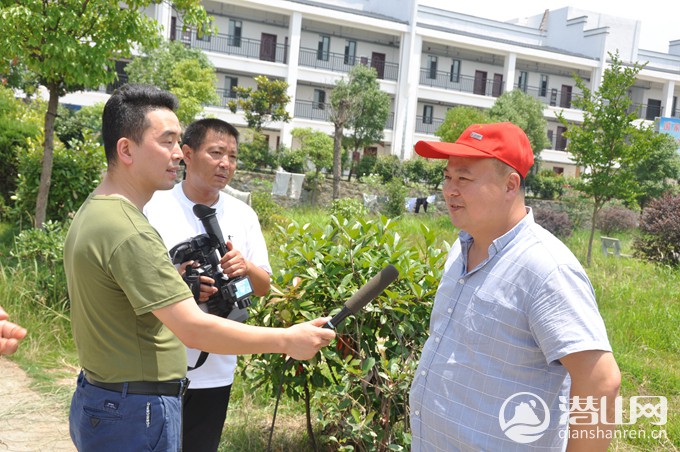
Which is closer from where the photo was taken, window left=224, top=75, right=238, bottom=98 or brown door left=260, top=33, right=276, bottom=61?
window left=224, top=75, right=238, bottom=98

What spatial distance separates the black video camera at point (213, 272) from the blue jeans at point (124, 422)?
61 cm

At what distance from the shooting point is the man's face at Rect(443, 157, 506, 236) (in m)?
2.24

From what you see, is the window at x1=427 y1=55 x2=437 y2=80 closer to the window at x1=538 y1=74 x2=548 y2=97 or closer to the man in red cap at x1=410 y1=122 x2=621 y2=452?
the window at x1=538 y1=74 x2=548 y2=97

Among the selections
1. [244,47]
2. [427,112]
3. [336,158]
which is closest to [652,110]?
[427,112]

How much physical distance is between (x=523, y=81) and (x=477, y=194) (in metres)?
44.7

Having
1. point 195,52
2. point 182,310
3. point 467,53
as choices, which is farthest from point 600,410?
point 467,53

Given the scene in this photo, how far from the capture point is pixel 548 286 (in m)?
2.02

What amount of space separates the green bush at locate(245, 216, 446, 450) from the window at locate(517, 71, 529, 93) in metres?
42.9

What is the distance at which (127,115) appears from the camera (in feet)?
7.52

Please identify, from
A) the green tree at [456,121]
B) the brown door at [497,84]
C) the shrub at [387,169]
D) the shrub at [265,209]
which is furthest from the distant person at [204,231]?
the brown door at [497,84]

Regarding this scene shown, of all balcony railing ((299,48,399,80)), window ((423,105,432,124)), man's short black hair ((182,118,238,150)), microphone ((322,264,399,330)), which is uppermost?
balcony railing ((299,48,399,80))

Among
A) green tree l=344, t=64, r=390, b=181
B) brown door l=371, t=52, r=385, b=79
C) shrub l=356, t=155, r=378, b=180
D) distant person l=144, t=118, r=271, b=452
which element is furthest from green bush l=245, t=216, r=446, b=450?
brown door l=371, t=52, r=385, b=79

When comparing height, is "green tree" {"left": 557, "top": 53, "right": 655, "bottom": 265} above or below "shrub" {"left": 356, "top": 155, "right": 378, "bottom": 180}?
above

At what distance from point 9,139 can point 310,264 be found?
30.0 ft
